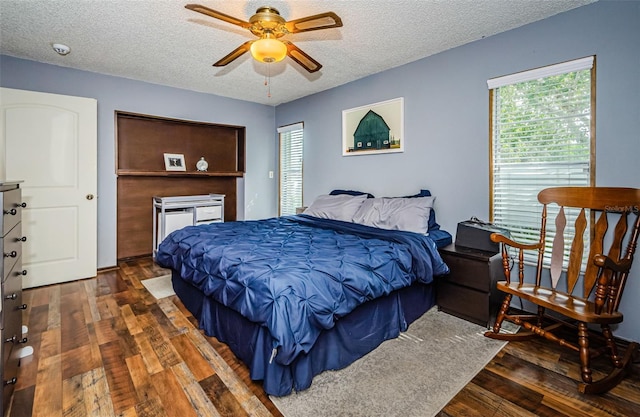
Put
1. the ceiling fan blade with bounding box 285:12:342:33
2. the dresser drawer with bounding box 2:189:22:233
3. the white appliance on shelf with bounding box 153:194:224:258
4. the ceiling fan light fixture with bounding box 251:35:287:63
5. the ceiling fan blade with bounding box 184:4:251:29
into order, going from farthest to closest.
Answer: the white appliance on shelf with bounding box 153:194:224:258, the ceiling fan light fixture with bounding box 251:35:287:63, the ceiling fan blade with bounding box 285:12:342:33, the ceiling fan blade with bounding box 184:4:251:29, the dresser drawer with bounding box 2:189:22:233

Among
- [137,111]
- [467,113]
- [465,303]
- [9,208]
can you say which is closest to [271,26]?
[9,208]

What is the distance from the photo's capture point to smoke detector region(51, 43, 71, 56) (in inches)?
123

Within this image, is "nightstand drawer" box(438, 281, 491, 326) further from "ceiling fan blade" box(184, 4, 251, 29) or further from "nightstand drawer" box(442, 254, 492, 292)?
"ceiling fan blade" box(184, 4, 251, 29)

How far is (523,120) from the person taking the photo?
9.03ft

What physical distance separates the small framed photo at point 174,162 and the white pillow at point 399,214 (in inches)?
112

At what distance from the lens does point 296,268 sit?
1903 millimetres

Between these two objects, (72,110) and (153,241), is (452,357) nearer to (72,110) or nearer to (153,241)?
(153,241)

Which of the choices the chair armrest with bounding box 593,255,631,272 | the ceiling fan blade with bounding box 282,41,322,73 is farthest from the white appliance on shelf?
the chair armrest with bounding box 593,255,631,272

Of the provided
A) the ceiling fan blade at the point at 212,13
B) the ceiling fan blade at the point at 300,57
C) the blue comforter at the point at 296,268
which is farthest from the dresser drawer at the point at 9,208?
the ceiling fan blade at the point at 300,57

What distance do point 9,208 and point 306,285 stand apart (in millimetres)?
1587

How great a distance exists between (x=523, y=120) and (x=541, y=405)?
2.18m

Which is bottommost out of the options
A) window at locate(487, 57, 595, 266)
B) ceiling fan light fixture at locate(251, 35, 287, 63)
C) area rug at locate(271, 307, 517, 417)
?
area rug at locate(271, 307, 517, 417)

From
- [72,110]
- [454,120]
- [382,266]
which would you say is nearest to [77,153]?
[72,110]

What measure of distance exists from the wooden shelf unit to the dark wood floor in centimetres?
197
